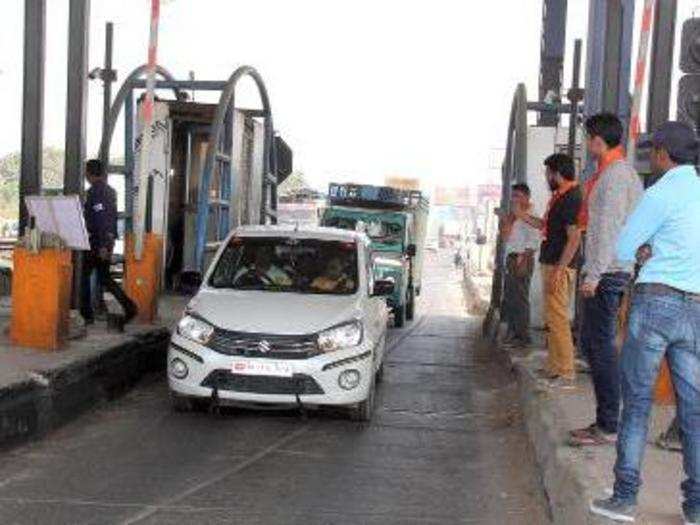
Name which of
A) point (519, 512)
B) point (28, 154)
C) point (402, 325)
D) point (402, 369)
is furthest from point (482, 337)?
point (519, 512)

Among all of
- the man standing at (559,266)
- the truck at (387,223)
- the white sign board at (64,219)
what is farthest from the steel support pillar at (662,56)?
the truck at (387,223)

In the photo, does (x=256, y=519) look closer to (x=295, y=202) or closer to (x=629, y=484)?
(x=629, y=484)

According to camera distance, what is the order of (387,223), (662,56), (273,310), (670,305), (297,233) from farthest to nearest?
(387,223) < (297,233) < (662,56) < (273,310) < (670,305)

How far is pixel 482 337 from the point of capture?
17.2 meters

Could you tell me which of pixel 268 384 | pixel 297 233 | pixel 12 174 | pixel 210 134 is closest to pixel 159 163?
pixel 210 134

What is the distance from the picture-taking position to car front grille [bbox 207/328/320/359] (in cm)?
827

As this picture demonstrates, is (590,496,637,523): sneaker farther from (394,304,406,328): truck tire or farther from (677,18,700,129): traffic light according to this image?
(394,304,406,328): truck tire

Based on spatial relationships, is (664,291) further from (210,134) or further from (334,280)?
(210,134)

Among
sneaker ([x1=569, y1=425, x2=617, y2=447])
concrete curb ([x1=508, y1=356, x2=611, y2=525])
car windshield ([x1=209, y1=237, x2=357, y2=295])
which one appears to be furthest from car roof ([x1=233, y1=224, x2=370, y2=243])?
sneaker ([x1=569, y1=425, x2=617, y2=447])

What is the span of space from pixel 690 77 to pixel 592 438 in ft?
10.6

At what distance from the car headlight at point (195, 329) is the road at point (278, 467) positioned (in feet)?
2.30

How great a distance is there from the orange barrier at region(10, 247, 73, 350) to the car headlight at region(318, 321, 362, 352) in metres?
2.70

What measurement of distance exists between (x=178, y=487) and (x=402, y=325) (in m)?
13.0

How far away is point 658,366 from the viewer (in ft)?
15.9
